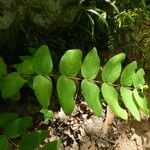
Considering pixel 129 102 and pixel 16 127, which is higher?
pixel 129 102

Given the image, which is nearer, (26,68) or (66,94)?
(66,94)

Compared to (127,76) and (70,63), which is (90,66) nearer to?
(70,63)

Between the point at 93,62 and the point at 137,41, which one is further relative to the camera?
the point at 137,41

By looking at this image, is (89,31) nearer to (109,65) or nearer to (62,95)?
(109,65)

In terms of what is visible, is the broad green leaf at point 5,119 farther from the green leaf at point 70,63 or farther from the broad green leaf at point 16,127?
the green leaf at point 70,63

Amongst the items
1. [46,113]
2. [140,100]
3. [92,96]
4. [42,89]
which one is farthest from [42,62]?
[46,113]

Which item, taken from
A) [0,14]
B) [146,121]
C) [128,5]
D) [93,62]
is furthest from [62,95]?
[128,5]
